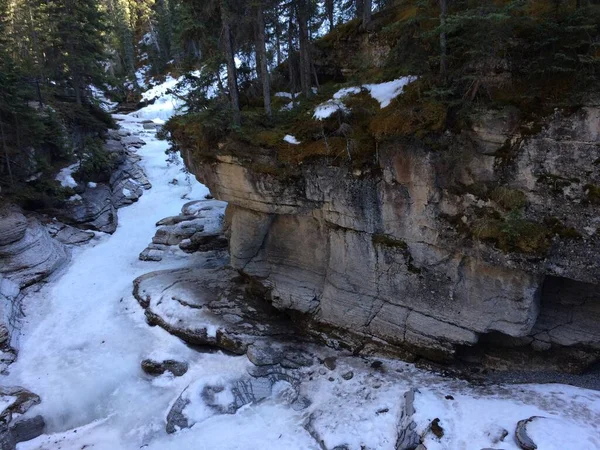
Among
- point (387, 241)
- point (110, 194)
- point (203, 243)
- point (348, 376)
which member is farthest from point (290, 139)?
point (110, 194)

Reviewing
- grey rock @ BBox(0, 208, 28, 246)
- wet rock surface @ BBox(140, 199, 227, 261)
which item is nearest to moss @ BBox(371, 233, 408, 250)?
wet rock surface @ BBox(140, 199, 227, 261)

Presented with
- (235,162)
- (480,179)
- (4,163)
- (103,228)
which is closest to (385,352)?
(480,179)

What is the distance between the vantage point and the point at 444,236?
11.1 m

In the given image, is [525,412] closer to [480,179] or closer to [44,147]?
[480,179]

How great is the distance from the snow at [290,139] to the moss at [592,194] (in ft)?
27.0

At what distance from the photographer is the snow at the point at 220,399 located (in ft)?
31.1

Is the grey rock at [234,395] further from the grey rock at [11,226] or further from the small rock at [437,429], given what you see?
the grey rock at [11,226]

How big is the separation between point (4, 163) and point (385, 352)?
21564mm

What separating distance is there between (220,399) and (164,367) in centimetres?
259

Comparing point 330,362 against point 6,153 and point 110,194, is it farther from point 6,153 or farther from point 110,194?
point 110,194

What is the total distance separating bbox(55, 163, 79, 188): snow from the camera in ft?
76.3

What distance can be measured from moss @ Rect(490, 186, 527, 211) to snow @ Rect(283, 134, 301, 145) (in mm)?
6369

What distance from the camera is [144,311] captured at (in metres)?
15.6

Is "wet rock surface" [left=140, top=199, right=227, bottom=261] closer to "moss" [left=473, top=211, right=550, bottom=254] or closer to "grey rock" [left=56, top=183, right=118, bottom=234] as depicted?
"grey rock" [left=56, top=183, right=118, bottom=234]
